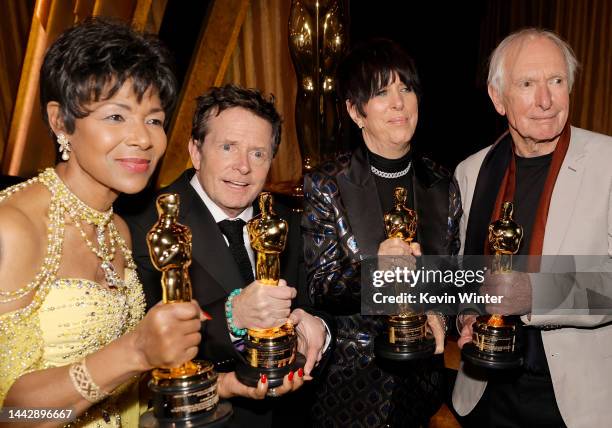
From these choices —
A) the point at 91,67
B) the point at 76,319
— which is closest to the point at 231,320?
the point at 76,319

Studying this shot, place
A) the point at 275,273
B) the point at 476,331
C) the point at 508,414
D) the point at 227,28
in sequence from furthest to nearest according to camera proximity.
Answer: the point at 227,28, the point at 508,414, the point at 476,331, the point at 275,273

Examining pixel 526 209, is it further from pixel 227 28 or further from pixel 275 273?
pixel 227 28

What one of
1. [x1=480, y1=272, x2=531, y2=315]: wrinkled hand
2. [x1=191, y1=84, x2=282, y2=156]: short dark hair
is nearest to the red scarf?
[x1=480, y1=272, x2=531, y2=315]: wrinkled hand

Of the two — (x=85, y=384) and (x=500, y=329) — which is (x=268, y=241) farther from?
(x=500, y=329)

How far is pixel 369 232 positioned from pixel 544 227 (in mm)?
701

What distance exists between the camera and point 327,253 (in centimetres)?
200

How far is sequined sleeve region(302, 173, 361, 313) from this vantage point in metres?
1.93

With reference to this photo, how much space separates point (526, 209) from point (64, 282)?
1.82 m

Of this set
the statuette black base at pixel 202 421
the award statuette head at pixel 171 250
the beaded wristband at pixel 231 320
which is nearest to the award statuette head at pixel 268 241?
the beaded wristband at pixel 231 320

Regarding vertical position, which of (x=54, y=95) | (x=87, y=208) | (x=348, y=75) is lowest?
(x=87, y=208)

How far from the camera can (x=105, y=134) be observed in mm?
1395

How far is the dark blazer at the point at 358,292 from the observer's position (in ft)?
6.55

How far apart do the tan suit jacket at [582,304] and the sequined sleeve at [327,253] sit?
26.8 inches

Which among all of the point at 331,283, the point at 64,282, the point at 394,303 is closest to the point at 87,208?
the point at 64,282
